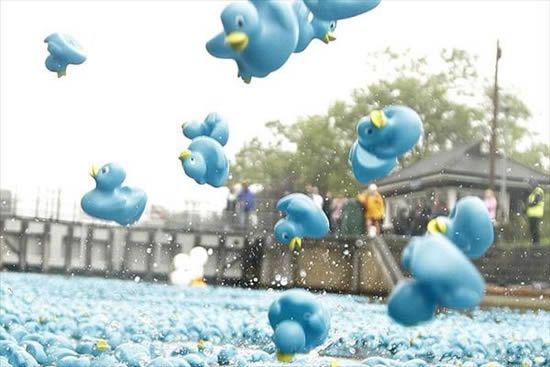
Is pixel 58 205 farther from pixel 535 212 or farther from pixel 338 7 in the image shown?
pixel 338 7

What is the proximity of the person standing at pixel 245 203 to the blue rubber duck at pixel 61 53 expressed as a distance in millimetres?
15531

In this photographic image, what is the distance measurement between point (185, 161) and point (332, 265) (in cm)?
1794

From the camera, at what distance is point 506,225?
1088 inches

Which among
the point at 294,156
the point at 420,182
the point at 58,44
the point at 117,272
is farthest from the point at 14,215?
the point at 58,44

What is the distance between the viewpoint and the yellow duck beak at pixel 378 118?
10.4 feet

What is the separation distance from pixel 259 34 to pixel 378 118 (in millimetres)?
492

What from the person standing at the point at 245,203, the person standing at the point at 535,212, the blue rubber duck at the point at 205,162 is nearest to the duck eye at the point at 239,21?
the blue rubber duck at the point at 205,162

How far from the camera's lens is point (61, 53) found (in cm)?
434

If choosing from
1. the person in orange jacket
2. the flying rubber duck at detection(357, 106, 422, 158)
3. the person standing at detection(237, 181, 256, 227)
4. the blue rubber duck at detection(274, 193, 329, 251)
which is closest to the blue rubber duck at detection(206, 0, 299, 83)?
the flying rubber duck at detection(357, 106, 422, 158)

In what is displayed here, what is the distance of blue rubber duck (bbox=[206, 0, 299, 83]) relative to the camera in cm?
280

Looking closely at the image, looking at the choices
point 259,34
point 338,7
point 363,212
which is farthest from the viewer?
point 363,212

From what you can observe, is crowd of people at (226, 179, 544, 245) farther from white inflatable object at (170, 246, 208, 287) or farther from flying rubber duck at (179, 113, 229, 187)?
flying rubber duck at (179, 113, 229, 187)

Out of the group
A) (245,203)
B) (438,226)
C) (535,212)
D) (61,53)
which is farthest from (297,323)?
(245,203)

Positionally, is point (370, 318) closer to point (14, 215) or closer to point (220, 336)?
point (220, 336)
